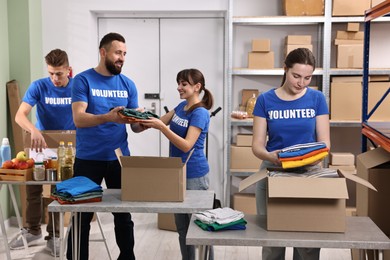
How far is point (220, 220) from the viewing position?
101 inches

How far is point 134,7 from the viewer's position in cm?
576

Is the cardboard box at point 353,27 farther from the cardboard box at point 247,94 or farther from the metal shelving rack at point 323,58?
the cardboard box at point 247,94

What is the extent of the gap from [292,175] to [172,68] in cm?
349

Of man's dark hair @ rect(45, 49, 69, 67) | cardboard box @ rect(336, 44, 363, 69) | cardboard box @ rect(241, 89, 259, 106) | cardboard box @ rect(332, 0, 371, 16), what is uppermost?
cardboard box @ rect(332, 0, 371, 16)

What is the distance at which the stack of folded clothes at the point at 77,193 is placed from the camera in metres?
2.92

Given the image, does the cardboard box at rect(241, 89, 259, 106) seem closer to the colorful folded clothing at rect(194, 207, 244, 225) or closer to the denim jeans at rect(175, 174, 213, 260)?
the denim jeans at rect(175, 174, 213, 260)

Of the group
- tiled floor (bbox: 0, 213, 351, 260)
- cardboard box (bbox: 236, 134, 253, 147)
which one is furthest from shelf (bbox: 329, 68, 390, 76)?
tiled floor (bbox: 0, 213, 351, 260)

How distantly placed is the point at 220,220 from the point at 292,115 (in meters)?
0.75

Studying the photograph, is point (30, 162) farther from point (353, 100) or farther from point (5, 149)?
point (353, 100)

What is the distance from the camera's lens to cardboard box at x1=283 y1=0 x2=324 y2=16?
17.9 ft

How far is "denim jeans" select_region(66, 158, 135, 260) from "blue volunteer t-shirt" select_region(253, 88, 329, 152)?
1011 mm

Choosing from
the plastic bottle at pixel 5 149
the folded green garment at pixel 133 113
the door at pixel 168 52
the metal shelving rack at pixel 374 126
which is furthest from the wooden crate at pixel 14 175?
the door at pixel 168 52

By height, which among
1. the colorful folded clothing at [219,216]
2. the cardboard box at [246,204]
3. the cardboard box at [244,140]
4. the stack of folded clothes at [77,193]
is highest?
the cardboard box at [244,140]

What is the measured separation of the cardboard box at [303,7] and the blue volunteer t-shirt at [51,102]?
2.20 m
